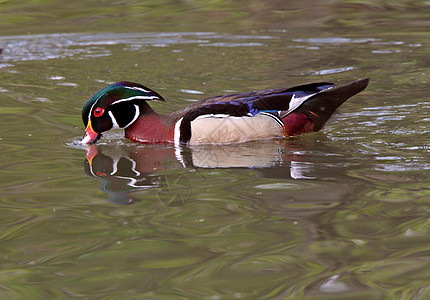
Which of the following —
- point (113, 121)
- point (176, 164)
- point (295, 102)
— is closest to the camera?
point (176, 164)

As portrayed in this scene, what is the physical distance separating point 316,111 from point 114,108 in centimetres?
197

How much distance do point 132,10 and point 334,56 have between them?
16.7ft

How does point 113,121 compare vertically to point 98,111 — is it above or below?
below

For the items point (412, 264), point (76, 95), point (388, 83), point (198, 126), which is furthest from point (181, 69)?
point (412, 264)

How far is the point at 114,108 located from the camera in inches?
273

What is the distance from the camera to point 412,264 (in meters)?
3.77

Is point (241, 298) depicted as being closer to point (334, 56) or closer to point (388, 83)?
point (388, 83)

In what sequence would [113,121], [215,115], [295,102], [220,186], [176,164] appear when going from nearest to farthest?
[220,186], [176,164], [215,115], [295,102], [113,121]

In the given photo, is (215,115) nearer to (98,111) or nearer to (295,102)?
(295,102)

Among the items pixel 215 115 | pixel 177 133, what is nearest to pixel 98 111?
pixel 177 133

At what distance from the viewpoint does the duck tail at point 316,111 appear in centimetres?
699

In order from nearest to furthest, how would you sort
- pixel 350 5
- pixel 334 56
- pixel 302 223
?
pixel 302 223
pixel 334 56
pixel 350 5

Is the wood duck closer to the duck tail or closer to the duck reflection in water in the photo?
the duck tail

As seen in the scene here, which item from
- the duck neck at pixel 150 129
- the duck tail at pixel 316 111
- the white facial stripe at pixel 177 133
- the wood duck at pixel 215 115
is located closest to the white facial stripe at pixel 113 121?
the wood duck at pixel 215 115
